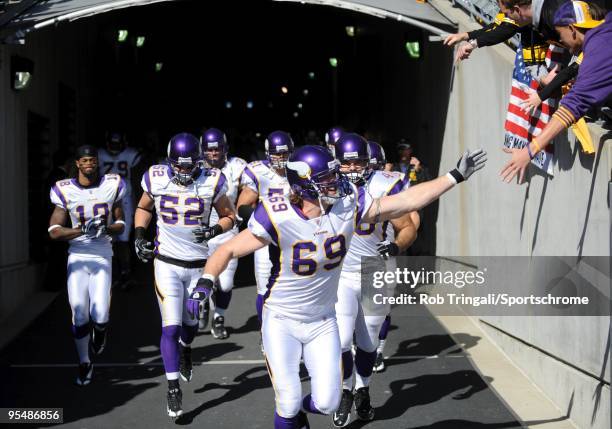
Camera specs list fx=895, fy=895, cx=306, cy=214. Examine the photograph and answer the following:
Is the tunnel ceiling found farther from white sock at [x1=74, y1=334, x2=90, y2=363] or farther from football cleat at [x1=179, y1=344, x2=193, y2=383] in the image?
football cleat at [x1=179, y1=344, x2=193, y2=383]

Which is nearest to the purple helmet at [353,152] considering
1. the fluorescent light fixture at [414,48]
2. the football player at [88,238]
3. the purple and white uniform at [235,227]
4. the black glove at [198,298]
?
the black glove at [198,298]

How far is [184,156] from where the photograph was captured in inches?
318

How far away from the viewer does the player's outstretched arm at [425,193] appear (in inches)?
229

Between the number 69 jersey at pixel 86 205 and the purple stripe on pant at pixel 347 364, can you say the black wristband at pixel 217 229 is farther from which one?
the purple stripe on pant at pixel 347 364

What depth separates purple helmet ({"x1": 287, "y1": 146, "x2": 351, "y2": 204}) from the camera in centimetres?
573

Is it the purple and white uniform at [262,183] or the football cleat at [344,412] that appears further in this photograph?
the purple and white uniform at [262,183]

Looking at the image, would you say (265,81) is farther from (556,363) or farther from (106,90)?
(556,363)

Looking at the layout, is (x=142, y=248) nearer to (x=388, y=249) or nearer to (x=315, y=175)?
(x=388, y=249)

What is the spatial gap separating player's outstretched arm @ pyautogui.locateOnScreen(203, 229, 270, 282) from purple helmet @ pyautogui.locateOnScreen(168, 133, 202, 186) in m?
2.38

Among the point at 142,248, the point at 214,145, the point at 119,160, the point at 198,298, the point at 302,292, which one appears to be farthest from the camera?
the point at 119,160

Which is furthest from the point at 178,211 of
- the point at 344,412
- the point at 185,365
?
the point at 344,412

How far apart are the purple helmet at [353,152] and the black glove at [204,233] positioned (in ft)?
4.83

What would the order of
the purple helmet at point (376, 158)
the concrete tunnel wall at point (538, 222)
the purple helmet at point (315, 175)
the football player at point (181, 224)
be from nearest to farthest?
the purple helmet at point (315, 175) → the concrete tunnel wall at point (538, 222) → the football player at point (181, 224) → the purple helmet at point (376, 158)

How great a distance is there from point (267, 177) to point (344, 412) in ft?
11.4
